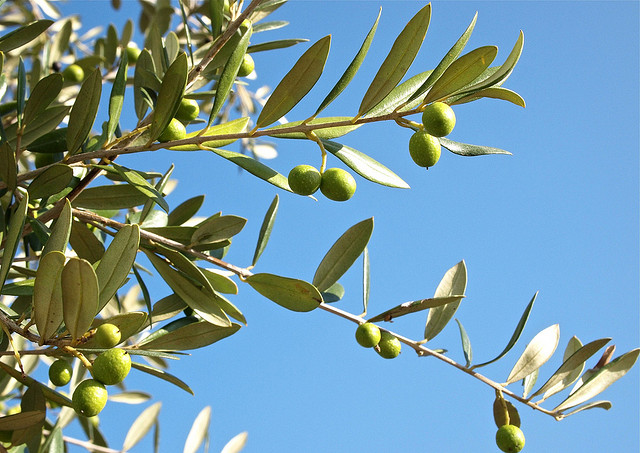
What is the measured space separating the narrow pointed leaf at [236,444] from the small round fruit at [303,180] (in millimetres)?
1998

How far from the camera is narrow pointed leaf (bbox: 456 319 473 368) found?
2.05 m

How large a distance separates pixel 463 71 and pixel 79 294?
3.33ft

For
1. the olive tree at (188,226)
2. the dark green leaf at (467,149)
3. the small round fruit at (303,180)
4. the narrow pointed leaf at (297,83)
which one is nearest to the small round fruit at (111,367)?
the olive tree at (188,226)

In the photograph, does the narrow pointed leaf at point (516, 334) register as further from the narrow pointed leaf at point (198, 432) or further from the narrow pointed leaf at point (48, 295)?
the narrow pointed leaf at point (198, 432)

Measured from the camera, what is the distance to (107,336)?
144cm

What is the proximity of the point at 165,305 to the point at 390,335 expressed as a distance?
745mm

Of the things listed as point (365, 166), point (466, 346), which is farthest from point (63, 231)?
point (466, 346)

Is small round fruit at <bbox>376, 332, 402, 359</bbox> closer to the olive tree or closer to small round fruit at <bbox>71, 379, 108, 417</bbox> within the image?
the olive tree

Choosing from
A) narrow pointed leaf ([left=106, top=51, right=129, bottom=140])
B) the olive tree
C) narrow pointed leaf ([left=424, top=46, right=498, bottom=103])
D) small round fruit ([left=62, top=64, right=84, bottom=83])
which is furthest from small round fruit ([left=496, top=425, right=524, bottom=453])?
small round fruit ([left=62, top=64, right=84, bottom=83])

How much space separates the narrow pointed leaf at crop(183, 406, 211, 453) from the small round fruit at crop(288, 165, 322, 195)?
75.4 inches

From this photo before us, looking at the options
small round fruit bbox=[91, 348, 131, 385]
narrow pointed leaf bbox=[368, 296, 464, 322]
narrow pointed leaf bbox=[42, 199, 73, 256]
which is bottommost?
small round fruit bbox=[91, 348, 131, 385]

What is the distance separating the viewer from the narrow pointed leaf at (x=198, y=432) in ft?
9.80

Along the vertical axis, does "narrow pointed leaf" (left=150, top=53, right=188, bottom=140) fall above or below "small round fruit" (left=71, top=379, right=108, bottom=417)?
above

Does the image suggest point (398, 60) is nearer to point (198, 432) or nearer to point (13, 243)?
point (13, 243)
